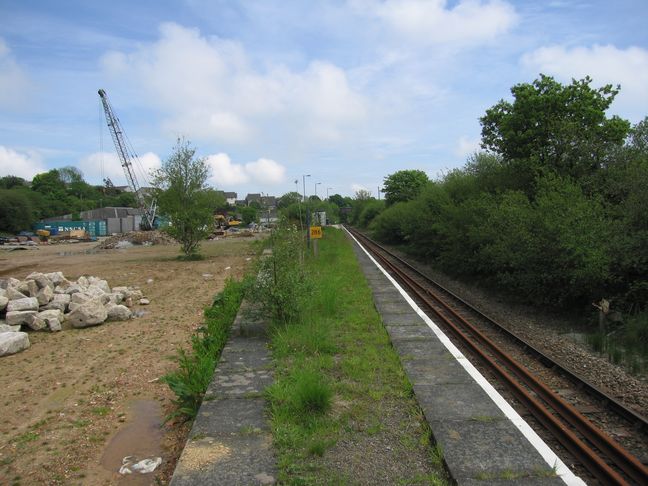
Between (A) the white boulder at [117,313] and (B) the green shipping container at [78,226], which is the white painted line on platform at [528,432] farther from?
(B) the green shipping container at [78,226]

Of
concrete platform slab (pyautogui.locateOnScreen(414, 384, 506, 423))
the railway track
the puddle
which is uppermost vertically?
concrete platform slab (pyautogui.locateOnScreen(414, 384, 506, 423))

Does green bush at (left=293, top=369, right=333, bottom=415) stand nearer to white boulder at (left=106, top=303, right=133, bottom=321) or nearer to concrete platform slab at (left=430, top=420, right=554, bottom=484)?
concrete platform slab at (left=430, top=420, right=554, bottom=484)

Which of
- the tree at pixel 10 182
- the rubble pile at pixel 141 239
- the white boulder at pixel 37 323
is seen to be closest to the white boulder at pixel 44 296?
the white boulder at pixel 37 323

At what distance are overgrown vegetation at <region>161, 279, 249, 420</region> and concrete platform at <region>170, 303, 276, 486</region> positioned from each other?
166 millimetres

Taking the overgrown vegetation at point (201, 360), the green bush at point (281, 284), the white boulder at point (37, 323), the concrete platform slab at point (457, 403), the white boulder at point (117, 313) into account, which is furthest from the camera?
the white boulder at point (117, 313)

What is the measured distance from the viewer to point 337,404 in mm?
5352

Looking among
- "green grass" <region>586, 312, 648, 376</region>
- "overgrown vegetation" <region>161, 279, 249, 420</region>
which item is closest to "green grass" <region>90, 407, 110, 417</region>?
"overgrown vegetation" <region>161, 279, 249, 420</region>

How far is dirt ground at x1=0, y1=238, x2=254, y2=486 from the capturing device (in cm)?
479

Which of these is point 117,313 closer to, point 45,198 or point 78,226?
point 78,226

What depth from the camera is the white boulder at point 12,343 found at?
8797 mm

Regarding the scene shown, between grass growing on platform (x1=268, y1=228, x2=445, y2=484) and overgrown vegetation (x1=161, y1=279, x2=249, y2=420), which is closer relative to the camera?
grass growing on platform (x1=268, y1=228, x2=445, y2=484)

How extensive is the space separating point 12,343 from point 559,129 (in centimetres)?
1786

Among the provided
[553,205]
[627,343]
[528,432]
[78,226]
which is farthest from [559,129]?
[78,226]

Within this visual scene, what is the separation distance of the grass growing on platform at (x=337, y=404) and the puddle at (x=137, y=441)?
4.55ft
